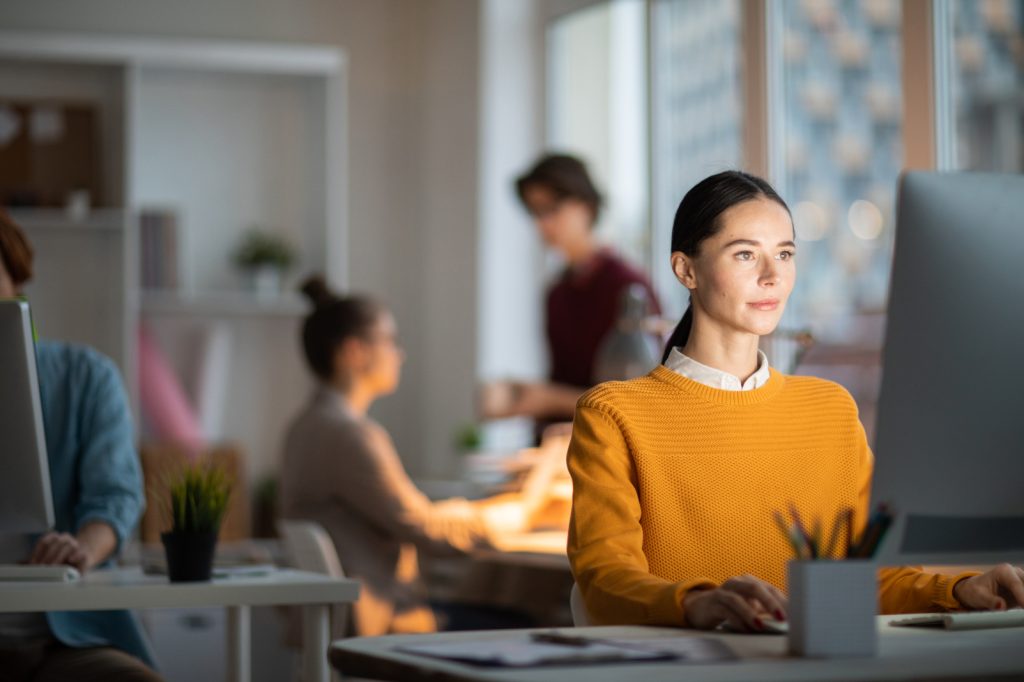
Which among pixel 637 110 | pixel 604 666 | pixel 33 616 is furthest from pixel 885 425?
pixel 637 110

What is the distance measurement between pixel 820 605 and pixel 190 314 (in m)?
4.34

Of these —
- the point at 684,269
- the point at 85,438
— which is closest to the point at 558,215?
the point at 85,438

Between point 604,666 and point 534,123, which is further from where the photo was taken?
point 534,123

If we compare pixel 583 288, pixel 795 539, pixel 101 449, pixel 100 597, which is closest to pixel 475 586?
pixel 583 288

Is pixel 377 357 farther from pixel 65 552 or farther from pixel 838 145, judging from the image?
pixel 838 145

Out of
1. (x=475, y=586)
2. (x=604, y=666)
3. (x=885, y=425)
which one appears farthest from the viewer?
(x=475, y=586)

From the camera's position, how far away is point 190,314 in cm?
520

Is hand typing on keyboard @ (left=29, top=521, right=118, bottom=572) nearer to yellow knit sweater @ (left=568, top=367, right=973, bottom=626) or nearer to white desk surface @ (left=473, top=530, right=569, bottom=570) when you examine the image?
yellow knit sweater @ (left=568, top=367, right=973, bottom=626)

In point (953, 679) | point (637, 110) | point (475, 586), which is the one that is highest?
point (637, 110)

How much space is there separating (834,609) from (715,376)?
0.53 m

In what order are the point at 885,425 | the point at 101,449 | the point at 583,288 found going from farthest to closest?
the point at 583,288
the point at 101,449
the point at 885,425

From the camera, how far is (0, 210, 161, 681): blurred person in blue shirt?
199 cm

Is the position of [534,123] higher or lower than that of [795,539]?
higher

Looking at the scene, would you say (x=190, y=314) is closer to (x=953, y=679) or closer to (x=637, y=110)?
(x=637, y=110)
